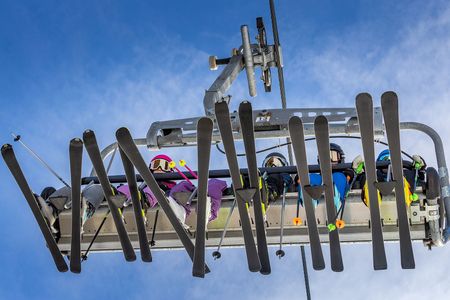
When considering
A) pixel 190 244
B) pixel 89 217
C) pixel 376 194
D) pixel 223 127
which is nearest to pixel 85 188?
pixel 89 217

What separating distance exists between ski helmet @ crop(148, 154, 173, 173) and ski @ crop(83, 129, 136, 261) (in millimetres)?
1893

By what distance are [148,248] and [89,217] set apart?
63 centimetres

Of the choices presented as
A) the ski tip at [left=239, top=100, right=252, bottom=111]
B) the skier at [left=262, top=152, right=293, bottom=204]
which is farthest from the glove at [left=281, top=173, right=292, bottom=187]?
the ski tip at [left=239, top=100, right=252, bottom=111]

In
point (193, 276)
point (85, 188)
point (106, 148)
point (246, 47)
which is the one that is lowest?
point (193, 276)

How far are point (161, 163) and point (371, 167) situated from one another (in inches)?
118

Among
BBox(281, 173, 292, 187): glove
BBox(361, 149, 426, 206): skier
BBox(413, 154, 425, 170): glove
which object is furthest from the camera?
BBox(281, 173, 292, 187): glove

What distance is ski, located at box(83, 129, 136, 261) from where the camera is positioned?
491cm

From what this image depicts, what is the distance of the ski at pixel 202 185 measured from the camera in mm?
4699

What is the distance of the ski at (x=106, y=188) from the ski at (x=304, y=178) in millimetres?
1310

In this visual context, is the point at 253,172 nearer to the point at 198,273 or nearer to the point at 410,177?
the point at 198,273

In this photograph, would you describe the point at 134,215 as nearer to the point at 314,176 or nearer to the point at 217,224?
the point at 217,224

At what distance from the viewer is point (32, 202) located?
5.35 meters

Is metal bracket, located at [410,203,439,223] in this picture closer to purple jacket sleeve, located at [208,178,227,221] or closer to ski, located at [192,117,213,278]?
purple jacket sleeve, located at [208,178,227,221]

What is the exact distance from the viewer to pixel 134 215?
18.1 ft
